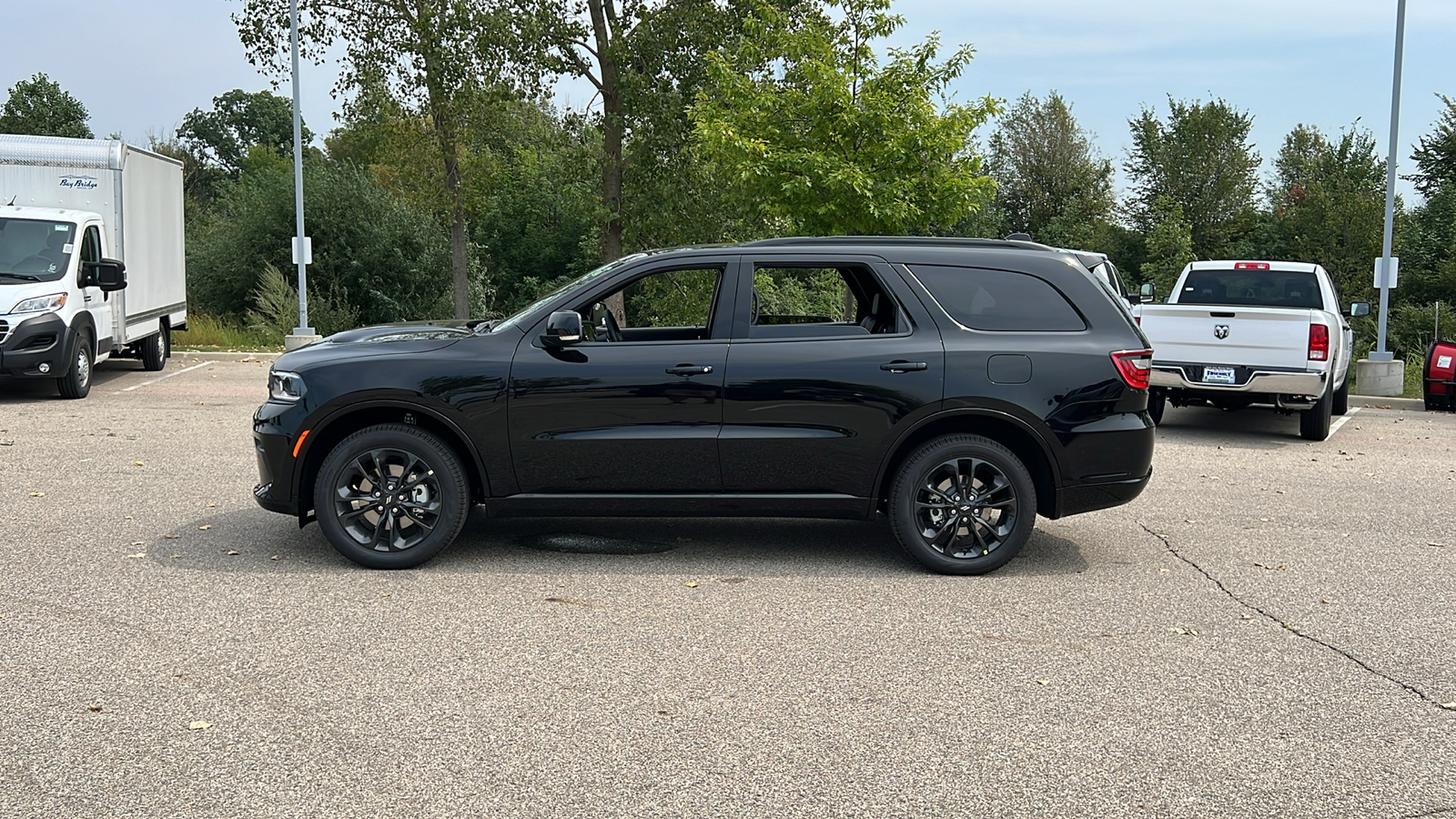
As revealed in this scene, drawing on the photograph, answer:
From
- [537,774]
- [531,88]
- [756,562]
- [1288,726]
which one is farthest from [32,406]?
[531,88]

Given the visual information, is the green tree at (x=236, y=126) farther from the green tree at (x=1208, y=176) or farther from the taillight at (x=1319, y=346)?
the taillight at (x=1319, y=346)

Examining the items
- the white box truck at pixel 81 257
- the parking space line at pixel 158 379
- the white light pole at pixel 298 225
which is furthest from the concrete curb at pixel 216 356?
the white box truck at pixel 81 257

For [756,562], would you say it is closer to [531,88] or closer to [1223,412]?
[1223,412]

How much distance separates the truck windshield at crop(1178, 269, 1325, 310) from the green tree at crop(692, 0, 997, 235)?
19.7 ft

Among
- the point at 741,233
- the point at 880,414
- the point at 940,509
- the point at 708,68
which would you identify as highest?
the point at 708,68

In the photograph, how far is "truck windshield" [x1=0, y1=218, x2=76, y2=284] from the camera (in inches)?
555

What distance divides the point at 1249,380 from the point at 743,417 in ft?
25.4

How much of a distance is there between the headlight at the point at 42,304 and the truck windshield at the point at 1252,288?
40.3ft

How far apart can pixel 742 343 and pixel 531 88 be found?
929 inches

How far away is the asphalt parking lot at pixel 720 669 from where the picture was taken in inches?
159

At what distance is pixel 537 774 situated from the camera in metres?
4.10

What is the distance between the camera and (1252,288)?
14.5 meters

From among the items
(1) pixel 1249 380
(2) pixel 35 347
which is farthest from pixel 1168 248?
(2) pixel 35 347

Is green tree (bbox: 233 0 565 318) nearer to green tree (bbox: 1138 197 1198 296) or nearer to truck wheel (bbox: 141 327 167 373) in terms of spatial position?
truck wheel (bbox: 141 327 167 373)
